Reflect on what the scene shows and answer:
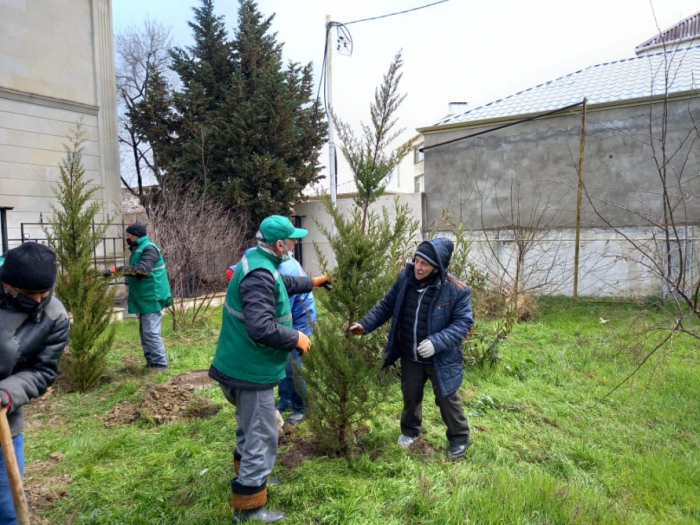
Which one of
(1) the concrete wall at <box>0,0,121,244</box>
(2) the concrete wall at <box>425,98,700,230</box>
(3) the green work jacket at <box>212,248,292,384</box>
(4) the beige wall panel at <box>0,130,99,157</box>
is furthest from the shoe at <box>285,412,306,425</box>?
(4) the beige wall panel at <box>0,130,99,157</box>

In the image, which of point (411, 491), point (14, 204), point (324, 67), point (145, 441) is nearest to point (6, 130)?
point (14, 204)

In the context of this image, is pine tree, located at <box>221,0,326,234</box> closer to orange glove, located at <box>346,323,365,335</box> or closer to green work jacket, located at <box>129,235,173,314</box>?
green work jacket, located at <box>129,235,173,314</box>

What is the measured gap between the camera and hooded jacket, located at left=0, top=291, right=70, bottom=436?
2.17 metres

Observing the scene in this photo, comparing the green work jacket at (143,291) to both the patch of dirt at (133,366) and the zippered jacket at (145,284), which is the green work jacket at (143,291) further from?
the patch of dirt at (133,366)

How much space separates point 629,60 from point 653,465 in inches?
610

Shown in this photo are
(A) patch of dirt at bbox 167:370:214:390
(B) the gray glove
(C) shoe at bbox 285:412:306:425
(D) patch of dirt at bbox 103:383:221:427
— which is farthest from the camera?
(A) patch of dirt at bbox 167:370:214:390

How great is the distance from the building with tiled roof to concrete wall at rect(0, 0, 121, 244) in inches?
373

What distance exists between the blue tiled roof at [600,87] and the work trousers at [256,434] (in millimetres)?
12094

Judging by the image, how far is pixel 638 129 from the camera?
11.4m

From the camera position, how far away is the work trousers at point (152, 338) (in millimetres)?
5914

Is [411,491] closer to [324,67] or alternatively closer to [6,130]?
[324,67]

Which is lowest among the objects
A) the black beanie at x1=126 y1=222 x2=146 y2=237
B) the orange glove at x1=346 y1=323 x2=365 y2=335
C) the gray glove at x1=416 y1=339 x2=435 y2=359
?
the gray glove at x1=416 y1=339 x2=435 y2=359

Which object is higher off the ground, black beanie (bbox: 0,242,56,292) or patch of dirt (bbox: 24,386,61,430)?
black beanie (bbox: 0,242,56,292)

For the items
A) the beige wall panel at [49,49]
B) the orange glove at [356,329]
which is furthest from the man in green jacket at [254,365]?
the beige wall panel at [49,49]
